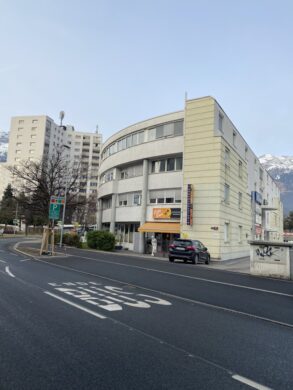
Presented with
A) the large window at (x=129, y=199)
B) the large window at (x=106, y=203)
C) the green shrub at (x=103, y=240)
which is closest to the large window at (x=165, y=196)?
the large window at (x=129, y=199)

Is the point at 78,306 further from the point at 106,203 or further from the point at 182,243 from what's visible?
the point at 106,203

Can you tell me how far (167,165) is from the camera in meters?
33.4

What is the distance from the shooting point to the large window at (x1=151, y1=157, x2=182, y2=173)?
32.4 metres

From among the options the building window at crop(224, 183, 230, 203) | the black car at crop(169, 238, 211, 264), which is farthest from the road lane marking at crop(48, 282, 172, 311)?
the building window at crop(224, 183, 230, 203)

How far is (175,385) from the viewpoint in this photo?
11.4 ft

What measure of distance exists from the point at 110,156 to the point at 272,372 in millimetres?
39422

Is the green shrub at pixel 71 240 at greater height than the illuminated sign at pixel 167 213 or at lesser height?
lesser

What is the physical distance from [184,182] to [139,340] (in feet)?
82.3

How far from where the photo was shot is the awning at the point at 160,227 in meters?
30.1

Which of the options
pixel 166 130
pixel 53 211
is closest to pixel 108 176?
pixel 166 130

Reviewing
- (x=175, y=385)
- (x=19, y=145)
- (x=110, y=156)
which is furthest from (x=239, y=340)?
(x=19, y=145)

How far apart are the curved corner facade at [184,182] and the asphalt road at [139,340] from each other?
1896 centimetres

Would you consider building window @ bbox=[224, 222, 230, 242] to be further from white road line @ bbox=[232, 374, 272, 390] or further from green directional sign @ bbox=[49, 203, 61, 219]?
white road line @ bbox=[232, 374, 272, 390]

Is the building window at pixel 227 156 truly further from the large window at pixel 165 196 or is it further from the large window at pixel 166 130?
the large window at pixel 165 196
